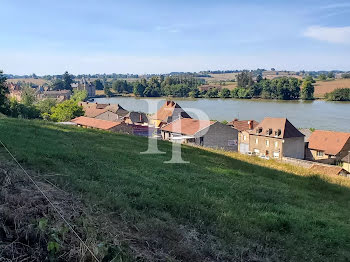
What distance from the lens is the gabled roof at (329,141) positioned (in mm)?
30828

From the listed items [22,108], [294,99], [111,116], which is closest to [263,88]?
[294,99]

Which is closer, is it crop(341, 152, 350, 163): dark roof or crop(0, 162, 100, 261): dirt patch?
crop(0, 162, 100, 261): dirt patch

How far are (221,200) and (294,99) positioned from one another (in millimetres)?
90762

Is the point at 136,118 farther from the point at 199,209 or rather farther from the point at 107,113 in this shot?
the point at 199,209

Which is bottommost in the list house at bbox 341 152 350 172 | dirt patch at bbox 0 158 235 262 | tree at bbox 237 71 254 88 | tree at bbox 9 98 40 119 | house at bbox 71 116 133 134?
house at bbox 341 152 350 172

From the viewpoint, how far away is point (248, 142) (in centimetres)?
3506

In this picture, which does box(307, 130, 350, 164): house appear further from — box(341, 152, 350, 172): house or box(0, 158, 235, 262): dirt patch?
box(0, 158, 235, 262): dirt patch

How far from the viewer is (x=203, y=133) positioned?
32312mm

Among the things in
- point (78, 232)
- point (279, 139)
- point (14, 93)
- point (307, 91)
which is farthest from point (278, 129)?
point (14, 93)

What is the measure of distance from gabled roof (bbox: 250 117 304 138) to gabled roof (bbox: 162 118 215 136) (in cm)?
517

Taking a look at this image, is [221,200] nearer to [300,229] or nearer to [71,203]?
[300,229]

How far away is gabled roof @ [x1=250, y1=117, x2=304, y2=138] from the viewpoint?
102 feet

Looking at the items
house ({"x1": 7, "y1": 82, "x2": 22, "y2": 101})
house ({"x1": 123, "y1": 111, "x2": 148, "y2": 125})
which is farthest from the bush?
house ({"x1": 7, "y1": 82, "x2": 22, "y2": 101})

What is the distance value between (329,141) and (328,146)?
55cm
